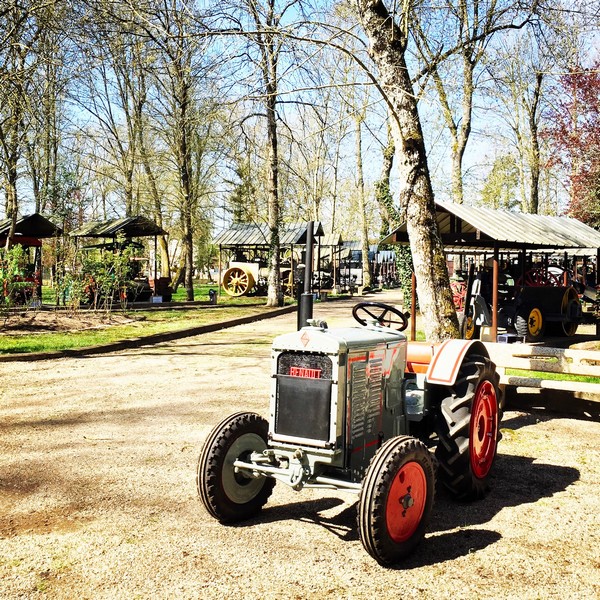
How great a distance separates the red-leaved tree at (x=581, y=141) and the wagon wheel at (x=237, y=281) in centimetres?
1446

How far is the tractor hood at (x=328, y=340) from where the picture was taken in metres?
3.88

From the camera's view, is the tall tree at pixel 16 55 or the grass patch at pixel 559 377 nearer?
the grass patch at pixel 559 377

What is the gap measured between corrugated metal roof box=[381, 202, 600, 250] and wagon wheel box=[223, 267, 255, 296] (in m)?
16.2

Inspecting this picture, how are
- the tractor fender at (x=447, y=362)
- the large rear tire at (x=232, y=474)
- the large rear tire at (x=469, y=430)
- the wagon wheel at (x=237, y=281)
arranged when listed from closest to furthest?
the large rear tire at (x=232, y=474) → the large rear tire at (x=469, y=430) → the tractor fender at (x=447, y=362) → the wagon wheel at (x=237, y=281)

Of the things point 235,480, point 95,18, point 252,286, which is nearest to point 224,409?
point 235,480

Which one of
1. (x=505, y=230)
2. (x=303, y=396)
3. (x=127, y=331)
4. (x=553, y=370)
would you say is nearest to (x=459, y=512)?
(x=303, y=396)

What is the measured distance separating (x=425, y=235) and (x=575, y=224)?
463 inches

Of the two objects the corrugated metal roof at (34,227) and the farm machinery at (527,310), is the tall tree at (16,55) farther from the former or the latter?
the farm machinery at (527,310)

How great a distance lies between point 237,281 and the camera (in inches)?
1257

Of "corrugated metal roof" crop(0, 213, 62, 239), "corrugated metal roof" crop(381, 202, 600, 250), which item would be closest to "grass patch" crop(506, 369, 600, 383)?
"corrugated metal roof" crop(381, 202, 600, 250)

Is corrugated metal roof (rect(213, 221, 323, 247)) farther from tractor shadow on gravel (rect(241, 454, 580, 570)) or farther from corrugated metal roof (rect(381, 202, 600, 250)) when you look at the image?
tractor shadow on gravel (rect(241, 454, 580, 570))

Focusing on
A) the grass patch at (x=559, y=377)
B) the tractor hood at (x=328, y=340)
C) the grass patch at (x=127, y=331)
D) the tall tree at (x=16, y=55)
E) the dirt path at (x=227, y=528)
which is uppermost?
the tall tree at (x=16, y=55)

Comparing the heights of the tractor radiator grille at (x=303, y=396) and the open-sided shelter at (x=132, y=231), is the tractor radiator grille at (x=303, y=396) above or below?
below

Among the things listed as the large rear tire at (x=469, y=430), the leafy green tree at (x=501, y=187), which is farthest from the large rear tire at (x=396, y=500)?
the leafy green tree at (x=501, y=187)
